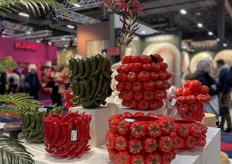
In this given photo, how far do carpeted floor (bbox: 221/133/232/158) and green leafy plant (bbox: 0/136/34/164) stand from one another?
3.67 m

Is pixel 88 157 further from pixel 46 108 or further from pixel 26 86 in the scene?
pixel 26 86

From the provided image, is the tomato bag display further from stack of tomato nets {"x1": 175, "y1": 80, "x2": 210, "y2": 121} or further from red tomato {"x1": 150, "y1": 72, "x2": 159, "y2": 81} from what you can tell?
stack of tomato nets {"x1": 175, "y1": 80, "x2": 210, "y2": 121}

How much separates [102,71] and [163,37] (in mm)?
5635

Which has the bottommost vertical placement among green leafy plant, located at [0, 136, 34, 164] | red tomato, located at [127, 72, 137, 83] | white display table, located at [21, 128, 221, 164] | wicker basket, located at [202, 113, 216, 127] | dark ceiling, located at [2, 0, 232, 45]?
white display table, located at [21, 128, 221, 164]

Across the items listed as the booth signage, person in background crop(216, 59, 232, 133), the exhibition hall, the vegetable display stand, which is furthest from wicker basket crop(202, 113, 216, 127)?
the booth signage

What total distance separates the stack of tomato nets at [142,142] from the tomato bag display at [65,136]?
0.87ft

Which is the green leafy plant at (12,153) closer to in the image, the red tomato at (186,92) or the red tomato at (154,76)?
the red tomato at (154,76)

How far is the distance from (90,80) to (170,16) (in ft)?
41.4

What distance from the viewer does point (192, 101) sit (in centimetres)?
194

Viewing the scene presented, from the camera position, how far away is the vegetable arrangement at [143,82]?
175 centimetres

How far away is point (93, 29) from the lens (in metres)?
9.71

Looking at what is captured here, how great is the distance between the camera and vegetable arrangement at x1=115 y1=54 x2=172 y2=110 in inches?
69.0

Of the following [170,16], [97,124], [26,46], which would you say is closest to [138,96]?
[97,124]

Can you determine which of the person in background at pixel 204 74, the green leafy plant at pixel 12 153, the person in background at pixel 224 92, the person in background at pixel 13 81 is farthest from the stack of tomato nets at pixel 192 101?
the person in background at pixel 13 81
